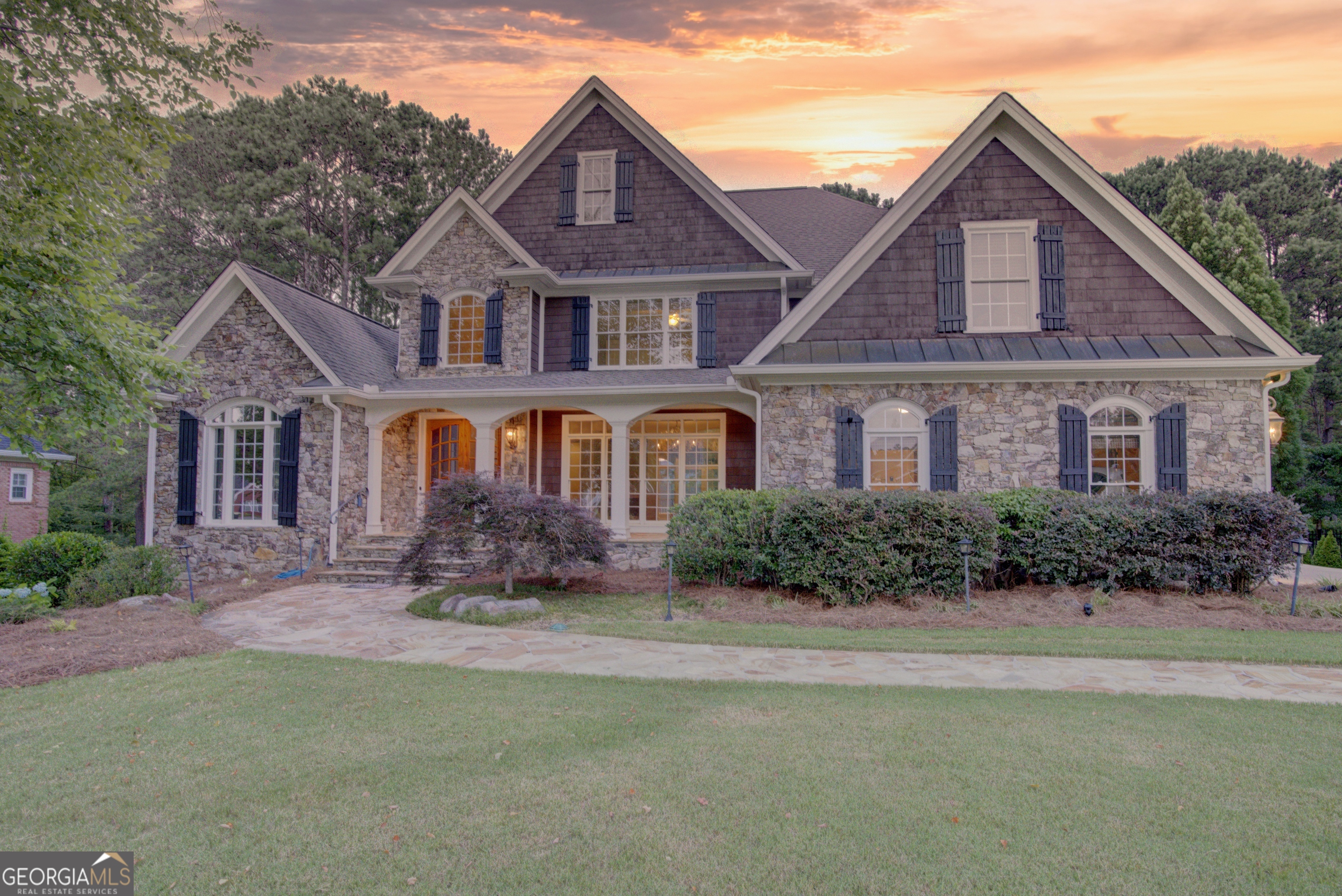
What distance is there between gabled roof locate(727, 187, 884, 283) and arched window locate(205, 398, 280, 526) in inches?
437

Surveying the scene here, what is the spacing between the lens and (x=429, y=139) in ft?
87.5

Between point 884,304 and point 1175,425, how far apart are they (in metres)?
4.73

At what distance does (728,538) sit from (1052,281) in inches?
272

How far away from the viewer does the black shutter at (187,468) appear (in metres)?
13.5

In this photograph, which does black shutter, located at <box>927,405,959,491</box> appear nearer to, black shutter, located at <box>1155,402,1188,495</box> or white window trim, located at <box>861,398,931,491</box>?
white window trim, located at <box>861,398,931,491</box>

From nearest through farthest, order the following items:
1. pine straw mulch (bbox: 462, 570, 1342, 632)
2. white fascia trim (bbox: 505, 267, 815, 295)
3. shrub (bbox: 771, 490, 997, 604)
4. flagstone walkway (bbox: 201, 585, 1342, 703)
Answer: flagstone walkway (bbox: 201, 585, 1342, 703)
pine straw mulch (bbox: 462, 570, 1342, 632)
shrub (bbox: 771, 490, 997, 604)
white fascia trim (bbox: 505, 267, 815, 295)

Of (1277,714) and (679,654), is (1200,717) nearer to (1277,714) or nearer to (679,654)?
(1277,714)

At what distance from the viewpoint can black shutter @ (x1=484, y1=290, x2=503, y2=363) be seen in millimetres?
14406

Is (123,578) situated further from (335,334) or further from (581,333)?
(581,333)

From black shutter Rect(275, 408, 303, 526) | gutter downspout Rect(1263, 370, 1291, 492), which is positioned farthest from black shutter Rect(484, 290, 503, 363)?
gutter downspout Rect(1263, 370, 1291, 492)

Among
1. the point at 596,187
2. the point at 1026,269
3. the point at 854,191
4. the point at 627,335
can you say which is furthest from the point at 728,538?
the point at 854,191

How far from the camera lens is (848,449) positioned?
37.0 ft

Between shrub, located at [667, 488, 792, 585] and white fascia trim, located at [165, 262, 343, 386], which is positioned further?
white fascia trim, located at [165, 262, 343, 386]

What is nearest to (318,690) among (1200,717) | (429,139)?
(1200,717)
